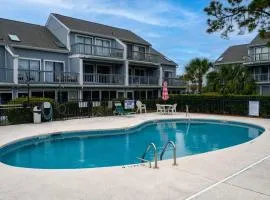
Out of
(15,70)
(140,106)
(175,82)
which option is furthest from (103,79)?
(175,82)

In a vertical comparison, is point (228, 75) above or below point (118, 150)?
above

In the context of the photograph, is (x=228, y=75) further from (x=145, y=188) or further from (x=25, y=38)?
(x=145, y=188)

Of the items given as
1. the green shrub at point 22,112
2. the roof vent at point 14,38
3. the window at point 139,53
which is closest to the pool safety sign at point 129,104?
the green shrub at point 22,112

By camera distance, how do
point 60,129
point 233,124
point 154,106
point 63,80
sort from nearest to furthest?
1. point 60,129
2. point 233,124
3. point 63,80
4. point 154,106

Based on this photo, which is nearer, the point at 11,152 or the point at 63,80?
the point at 11,152

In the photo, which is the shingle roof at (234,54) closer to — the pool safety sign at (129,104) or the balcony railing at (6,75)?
the pool safety sign at (129,104)

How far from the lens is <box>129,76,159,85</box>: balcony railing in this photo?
1324 inches

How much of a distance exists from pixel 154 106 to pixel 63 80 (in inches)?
352

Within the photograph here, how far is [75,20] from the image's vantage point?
110 ft

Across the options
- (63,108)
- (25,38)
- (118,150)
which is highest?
(25,38)

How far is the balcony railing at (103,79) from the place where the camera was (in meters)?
29.0

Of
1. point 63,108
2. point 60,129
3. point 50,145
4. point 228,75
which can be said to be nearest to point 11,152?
point 50,145

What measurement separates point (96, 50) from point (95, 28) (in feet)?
15.1

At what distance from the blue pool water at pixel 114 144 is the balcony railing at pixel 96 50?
11993 millimetres
